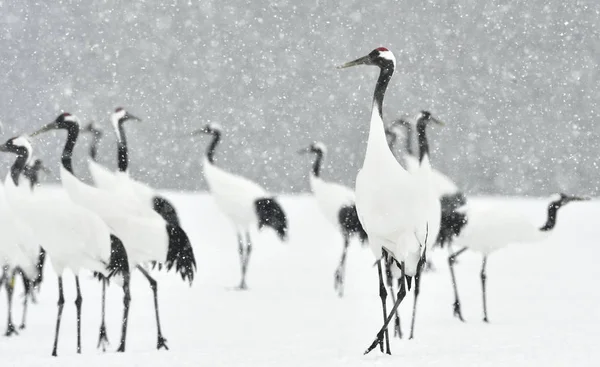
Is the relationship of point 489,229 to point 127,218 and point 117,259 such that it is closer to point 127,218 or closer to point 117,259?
point 127,218

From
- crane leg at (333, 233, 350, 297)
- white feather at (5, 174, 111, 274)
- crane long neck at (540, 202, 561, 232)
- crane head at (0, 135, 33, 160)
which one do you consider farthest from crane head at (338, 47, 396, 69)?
crane leg at (333, 233, 350, 297)

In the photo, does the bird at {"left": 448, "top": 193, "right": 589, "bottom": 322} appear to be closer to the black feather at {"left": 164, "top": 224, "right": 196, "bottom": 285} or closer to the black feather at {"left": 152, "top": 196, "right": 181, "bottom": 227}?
the black feather at {"left": 164, "top": 224, "right": 196, "bottom": 285}

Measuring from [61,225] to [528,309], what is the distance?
4078 mm

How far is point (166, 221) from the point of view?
6.25 m

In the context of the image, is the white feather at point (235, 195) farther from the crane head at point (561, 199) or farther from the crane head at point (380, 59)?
the crane head at point (380, 59)

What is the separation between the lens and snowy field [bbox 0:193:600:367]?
474cm

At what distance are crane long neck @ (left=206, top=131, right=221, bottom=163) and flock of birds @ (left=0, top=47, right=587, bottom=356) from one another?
Answer: 1.38m

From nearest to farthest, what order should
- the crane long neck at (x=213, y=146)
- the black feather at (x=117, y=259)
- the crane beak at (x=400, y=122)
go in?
the black feather at (x=117, y=259)
the crane beak at (x=400, y=122)
the crane long neck at (x=213, y=146)

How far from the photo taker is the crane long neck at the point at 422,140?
238 inches

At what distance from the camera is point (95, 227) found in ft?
17.7

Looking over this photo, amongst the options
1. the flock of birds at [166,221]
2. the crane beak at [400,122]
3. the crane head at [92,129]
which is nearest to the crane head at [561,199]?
the flock of birds at [166,221]

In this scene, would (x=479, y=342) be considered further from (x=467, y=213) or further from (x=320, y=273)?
(x=320, y=273)

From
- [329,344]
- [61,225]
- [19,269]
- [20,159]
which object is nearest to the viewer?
[61,225]

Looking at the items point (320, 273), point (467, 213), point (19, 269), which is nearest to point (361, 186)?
point (467, 213)
